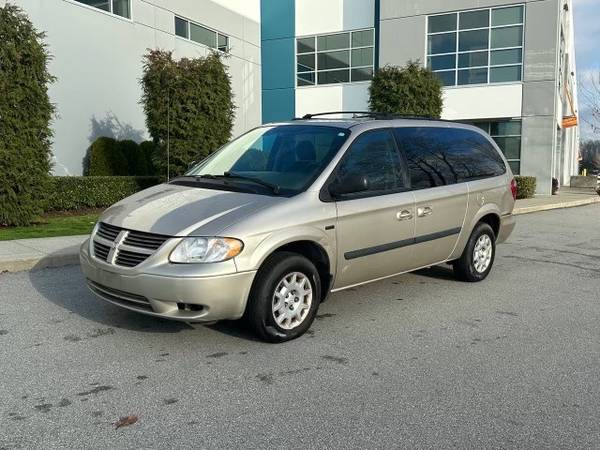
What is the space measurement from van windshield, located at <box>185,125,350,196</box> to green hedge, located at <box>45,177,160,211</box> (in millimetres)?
7420

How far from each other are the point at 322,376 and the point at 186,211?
5.43 ft

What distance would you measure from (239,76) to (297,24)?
14.2ft

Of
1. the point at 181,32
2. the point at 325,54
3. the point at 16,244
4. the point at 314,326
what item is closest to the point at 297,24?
the point at 325,54

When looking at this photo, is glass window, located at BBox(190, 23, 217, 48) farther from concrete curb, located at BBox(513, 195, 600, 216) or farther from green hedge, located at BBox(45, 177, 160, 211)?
concrete curb, located at BBox(513, 195, 600, 216)

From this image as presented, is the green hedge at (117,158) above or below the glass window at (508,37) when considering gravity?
below

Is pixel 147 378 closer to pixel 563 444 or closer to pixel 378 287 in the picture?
pixel 563 444

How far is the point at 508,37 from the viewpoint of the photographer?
77.0 ft

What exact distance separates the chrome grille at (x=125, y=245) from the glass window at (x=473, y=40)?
2249cm

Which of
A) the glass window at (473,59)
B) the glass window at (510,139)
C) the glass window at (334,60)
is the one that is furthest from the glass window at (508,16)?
the glass window at (334,60)

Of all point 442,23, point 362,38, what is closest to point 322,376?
point 442,23

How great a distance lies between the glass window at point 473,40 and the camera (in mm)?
23906

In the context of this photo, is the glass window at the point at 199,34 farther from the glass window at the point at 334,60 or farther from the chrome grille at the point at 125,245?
the chrome grille at the point at 125,245

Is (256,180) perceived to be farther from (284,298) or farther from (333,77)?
(333,77)

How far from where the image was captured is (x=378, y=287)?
659 cm
